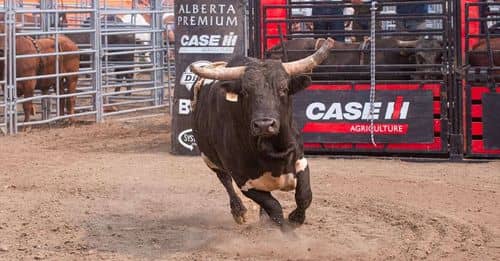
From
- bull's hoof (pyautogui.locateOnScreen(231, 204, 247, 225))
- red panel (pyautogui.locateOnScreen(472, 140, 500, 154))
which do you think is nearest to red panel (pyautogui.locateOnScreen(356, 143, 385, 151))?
red panel (pyautogui.locateOnScreen(472, 140, 500, 154))

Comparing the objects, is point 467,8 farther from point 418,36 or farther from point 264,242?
point 264,242

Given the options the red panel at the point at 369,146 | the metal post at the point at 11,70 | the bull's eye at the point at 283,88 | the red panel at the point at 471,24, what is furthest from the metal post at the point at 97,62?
the bull's eye at the point at 283,88

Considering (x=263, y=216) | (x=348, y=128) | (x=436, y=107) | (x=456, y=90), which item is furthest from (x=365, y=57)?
(x=263, y=216)

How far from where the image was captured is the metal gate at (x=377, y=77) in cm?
1044

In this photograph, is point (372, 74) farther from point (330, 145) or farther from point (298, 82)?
point (298, 82)

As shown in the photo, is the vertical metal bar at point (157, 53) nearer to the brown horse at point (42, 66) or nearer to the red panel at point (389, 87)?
the brown horse at point (42, 66)

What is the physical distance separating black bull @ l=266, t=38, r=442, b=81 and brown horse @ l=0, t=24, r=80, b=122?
14.1ft

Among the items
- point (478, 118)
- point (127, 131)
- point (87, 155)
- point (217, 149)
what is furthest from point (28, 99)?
point (217, 149)

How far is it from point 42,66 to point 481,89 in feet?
21.6

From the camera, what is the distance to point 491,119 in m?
10.3

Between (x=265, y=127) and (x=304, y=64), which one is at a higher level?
(x=304, y=64)

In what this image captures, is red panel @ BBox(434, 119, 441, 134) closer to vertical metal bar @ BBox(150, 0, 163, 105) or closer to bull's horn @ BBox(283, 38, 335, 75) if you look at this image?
bull's horn @ BBox(283, 38, 335, 75)

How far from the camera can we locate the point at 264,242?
6.68 meters

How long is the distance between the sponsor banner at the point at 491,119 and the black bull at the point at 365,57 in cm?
72
